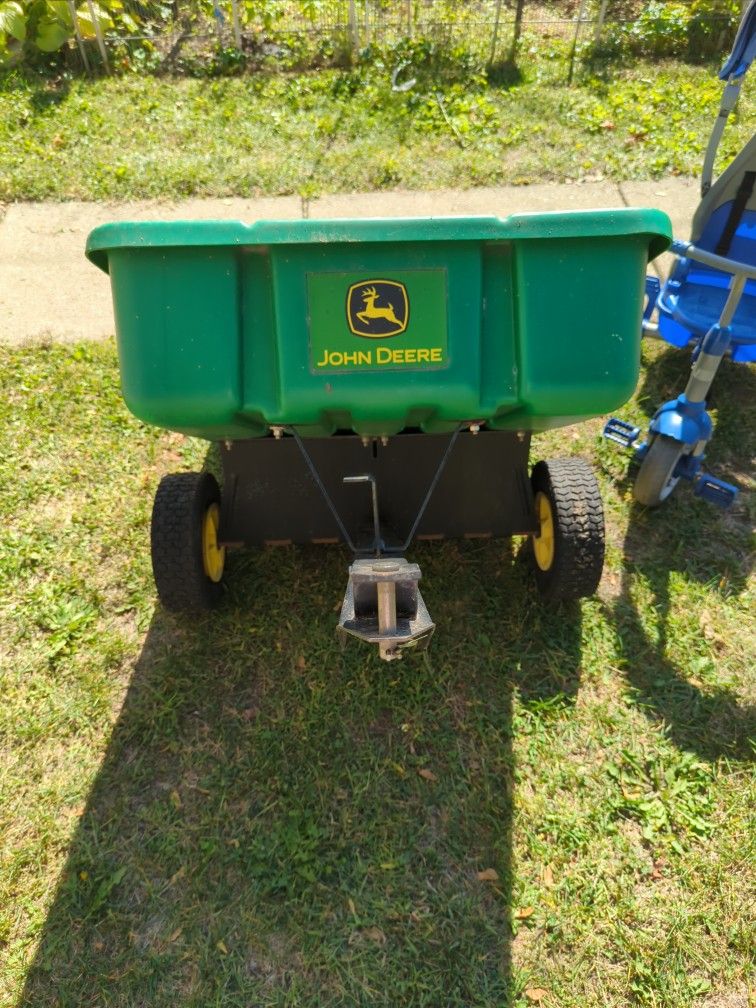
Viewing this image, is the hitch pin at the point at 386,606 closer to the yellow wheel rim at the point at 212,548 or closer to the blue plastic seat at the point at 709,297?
the yellow wheel rim at the point at 212,548

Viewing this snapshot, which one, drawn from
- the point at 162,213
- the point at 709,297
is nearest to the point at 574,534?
the point at 709,297

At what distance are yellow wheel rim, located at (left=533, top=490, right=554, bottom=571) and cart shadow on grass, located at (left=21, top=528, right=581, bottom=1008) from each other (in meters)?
0.16

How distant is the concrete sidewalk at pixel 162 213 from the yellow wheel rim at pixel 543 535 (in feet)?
8.71

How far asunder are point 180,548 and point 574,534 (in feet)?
4.69

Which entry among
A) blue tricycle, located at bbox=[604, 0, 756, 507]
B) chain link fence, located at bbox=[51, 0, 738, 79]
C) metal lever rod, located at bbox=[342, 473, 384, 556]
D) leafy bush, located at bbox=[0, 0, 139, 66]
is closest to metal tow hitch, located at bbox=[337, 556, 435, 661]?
metal lever rod, located at bbox=[342, 473, 384, 556]

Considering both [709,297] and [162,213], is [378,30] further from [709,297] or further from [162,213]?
[709,297]

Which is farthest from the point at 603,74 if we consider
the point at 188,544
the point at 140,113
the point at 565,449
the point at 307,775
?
the point at 307,775

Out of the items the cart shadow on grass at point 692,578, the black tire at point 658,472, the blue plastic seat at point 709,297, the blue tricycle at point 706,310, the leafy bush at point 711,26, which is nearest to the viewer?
the cart shadow on grass at point 692,578

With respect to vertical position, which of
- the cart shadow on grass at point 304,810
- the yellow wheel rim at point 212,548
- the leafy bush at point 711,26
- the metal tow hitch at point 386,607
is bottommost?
the cart shadow on grass at point 304,810

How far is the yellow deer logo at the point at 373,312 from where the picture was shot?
6.28ft

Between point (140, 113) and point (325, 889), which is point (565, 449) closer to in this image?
point (325, 889)

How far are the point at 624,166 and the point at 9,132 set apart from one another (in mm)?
4777

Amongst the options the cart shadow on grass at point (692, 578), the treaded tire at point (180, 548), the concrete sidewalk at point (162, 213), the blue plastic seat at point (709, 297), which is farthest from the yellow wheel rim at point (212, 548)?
the blue plastic seat at point (709, 297)

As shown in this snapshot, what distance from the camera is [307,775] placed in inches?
91.8
